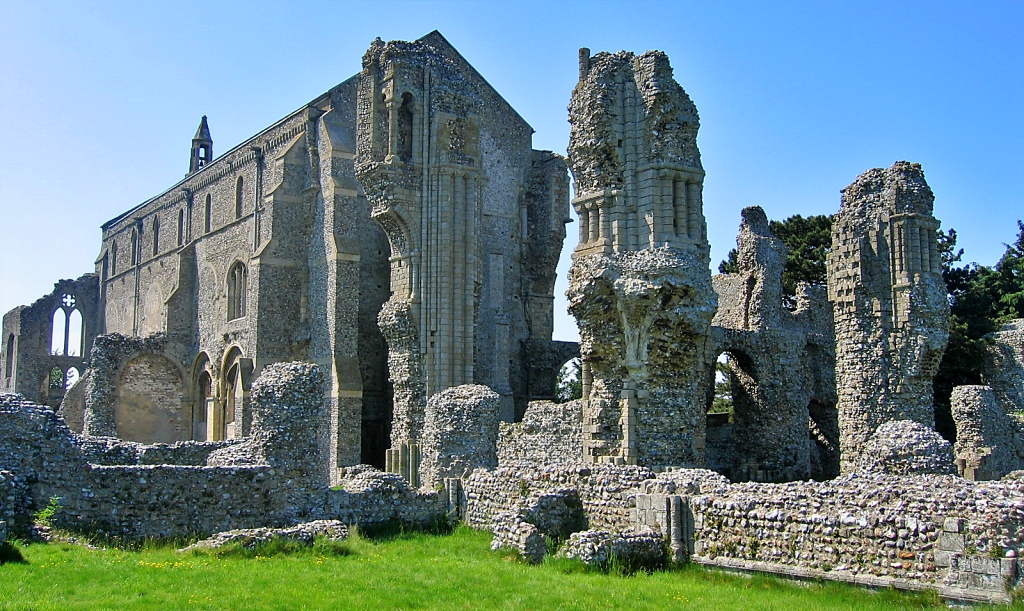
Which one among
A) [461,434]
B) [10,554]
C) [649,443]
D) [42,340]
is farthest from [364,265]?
[42,340]

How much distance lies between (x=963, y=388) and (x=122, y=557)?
18.0 m

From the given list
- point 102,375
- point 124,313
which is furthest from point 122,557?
point 124,313

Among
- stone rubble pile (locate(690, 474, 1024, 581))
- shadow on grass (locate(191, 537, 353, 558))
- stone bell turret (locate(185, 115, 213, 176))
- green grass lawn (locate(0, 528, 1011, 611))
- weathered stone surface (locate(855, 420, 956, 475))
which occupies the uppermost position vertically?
stone bell turret (locate(185, 115, 213, 176))

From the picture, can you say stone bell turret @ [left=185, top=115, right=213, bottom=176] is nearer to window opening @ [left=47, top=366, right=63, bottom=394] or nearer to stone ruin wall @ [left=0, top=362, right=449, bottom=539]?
window opening @ [left=47, top=366, right=63, bottom=394]

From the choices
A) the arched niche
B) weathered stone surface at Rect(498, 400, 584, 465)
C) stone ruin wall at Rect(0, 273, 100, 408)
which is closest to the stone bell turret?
stone ruin wall at Rect(0, 273, 100, 408)

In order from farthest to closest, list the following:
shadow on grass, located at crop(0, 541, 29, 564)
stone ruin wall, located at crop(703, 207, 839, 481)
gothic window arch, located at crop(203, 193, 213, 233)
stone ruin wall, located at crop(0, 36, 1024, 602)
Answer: gothic window arch, located at crop(203, 193, 213, 233) → stone ruin wall, located at crop(703, 207, 839, 481) → shadow on grass, located at crop(0, 541, 29, 564) → stone ruin wall, located at crop(0, 36, 1024, 602)

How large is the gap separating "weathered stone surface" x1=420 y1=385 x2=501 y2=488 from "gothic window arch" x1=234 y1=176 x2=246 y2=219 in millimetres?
19425

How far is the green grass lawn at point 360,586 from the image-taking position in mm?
9562

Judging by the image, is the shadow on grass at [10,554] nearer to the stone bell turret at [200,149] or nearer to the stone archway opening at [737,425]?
the stone archway opening at [737,425]

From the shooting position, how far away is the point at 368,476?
57.5 feet

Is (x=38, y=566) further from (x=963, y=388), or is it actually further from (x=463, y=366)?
(x=963, y=388)

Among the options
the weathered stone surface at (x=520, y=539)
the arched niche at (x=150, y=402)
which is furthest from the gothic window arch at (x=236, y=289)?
the weathered stone surface at (x=520, y=539)

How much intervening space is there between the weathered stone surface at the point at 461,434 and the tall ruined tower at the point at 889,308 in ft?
21.7

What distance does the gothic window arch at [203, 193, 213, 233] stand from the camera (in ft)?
130
